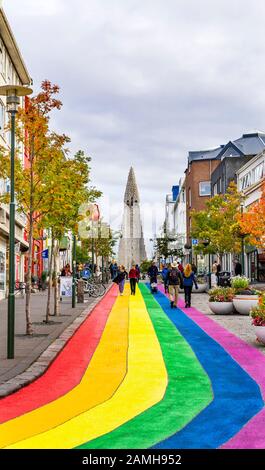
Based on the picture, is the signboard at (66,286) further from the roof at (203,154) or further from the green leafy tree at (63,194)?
the roof at (203,154)

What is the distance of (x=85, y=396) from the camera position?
8.27 metres

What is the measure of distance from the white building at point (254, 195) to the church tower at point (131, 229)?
3284 inches

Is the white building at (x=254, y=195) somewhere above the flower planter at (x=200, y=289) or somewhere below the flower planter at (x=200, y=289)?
above

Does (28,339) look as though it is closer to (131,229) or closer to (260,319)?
(260,319)

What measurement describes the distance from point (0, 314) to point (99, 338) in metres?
8.39

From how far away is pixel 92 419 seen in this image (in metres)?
6.96

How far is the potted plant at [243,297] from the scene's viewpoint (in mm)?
20403

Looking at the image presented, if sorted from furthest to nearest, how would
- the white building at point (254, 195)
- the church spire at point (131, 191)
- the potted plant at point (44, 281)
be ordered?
the church spire at point (131, 191) < the white building at point (254, 195) < the potted plant at point (44, 281)

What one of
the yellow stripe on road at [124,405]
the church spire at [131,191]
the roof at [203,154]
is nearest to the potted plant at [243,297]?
the yellow stripe on road at [124,405]

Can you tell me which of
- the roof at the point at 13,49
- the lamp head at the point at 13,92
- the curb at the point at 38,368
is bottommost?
the curb at the point at 38,368

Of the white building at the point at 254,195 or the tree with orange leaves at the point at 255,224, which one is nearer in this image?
the tree with orange leaves at the point at 255,224

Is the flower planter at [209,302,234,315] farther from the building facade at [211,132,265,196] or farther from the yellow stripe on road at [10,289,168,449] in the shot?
the building facade at [211,132,265,196]

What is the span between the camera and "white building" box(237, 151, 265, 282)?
150ft

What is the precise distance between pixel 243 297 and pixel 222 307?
2.48ft
